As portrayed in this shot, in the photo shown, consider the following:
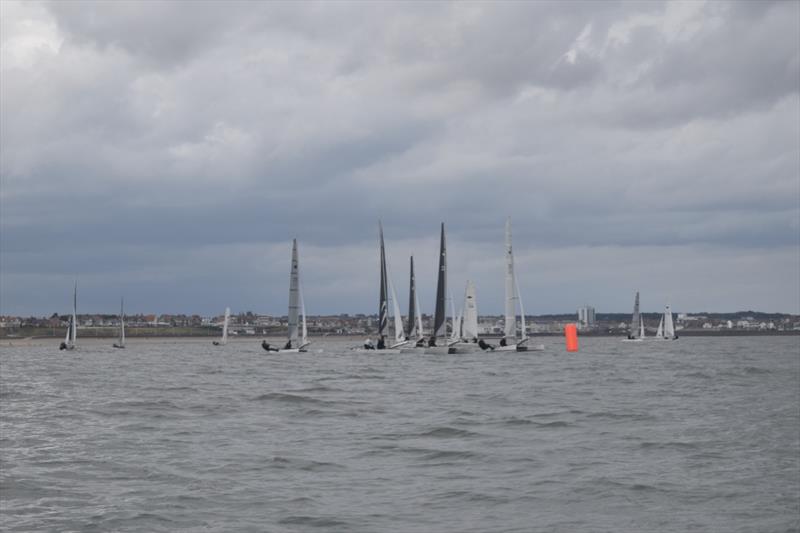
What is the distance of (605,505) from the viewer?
14609 mm

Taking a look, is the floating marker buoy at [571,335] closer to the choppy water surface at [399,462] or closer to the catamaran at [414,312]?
the catamaran at [414,312]

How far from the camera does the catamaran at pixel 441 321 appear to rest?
295 ft

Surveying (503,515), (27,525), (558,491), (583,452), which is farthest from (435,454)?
(27,525)

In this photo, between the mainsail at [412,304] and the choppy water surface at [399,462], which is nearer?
the choppy water surface at [399,462]

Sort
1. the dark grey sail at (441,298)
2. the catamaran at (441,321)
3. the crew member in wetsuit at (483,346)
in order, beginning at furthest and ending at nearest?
the dark grey sail at (441,298)
the crew member in wetsuit at (483,346)
the catamaran at (441,321)

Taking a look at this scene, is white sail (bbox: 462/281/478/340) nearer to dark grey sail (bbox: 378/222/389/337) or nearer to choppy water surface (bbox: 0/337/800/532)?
dark grey sail (bbox: 378/222/389/337)

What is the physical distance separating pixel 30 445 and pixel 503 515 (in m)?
11.4

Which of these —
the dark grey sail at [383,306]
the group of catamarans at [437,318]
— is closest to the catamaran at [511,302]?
the group of catamarans at [437,318]

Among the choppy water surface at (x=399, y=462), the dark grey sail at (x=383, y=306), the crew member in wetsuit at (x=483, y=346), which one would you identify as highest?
the dark grey sail at (x=383, y=306)

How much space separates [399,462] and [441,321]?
3096 inches

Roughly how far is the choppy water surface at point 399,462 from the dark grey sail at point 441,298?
2409 inches

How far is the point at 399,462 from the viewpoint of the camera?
1848 cm

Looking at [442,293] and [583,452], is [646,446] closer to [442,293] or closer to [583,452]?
[583,452]

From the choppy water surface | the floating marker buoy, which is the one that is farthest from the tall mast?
the choppy water surface
